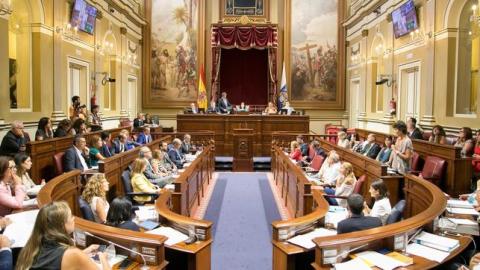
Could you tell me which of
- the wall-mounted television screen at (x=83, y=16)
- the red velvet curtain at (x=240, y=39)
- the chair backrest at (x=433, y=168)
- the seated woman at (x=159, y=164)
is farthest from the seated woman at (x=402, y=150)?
the red velvet curtain at (x=240, y=39)

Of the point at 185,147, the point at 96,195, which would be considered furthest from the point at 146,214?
the point at 185,147

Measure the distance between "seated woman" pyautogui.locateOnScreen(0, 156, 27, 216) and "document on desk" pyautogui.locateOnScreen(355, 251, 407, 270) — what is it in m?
3.07

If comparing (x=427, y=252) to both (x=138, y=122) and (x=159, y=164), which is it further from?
(x=138, y=122)

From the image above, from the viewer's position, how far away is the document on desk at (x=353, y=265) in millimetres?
2783

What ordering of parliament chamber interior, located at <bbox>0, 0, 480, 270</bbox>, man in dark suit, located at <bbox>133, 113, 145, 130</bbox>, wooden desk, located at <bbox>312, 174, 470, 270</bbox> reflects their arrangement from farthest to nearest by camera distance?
man in dark suit, located at <bbox>133, 113, 145, 130</bbox>, parliament chamber interior, located at <bbox>0, 0, 480, 270</bbox>, wooden desk, located at <bbox>312, 174, 470, 270</bbox>

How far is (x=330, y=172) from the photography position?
7145mm

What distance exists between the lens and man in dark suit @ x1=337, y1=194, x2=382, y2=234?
353 cm

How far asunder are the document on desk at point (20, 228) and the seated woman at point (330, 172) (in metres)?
4.23

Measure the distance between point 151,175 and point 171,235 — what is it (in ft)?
12.5

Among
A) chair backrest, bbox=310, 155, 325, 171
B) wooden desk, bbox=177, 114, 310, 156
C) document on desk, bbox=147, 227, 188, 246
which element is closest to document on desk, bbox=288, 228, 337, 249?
document on desk, bbox=147, 227, 188, 246

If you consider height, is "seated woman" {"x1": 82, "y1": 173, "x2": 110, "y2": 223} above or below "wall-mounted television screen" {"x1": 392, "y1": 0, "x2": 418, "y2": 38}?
below

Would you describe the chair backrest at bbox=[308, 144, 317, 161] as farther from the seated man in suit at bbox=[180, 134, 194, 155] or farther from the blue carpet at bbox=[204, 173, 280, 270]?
the seated man in suit at bbox=[180, 134, 194, 155]

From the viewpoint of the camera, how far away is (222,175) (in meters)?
11.9

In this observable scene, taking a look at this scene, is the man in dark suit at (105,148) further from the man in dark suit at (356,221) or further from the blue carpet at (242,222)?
the man in dark suit at (356,221)
